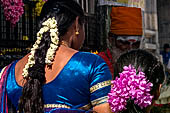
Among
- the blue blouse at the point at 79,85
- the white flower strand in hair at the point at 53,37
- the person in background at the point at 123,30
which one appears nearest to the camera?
the blue blouse at the point at 79,85

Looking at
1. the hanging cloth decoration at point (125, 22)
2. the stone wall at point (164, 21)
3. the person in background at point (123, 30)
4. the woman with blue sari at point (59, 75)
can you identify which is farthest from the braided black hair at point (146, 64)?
the stone wall at point (164, 21)

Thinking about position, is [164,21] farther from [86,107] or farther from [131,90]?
[86,107]

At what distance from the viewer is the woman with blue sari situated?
66.3 inches

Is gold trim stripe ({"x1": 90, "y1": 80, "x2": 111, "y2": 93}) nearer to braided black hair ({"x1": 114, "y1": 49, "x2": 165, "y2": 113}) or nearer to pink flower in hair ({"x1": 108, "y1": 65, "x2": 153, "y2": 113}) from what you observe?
pink flower in hair ({"x1": 108, "y1": 65, "x2": 153, "y2": 113})

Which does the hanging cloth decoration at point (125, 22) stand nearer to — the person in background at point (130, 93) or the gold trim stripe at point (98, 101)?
the person in background at point (130, 93)

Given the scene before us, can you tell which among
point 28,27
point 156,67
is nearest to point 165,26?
point 28,27

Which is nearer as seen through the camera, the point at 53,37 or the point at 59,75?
the point at 59,75

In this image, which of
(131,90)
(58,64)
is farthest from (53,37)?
(131,90)

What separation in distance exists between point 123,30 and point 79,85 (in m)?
4.70

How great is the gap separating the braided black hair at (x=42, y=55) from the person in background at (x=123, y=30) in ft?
13.9

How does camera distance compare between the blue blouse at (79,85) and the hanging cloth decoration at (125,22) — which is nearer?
the blue blouse at (79,85)

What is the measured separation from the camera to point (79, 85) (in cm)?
167

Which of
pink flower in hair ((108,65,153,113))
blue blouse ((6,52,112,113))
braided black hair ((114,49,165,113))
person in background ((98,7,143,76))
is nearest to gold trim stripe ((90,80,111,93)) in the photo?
blue blouse ((6,52,112,113))

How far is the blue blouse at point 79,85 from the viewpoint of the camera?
66.1 inches
